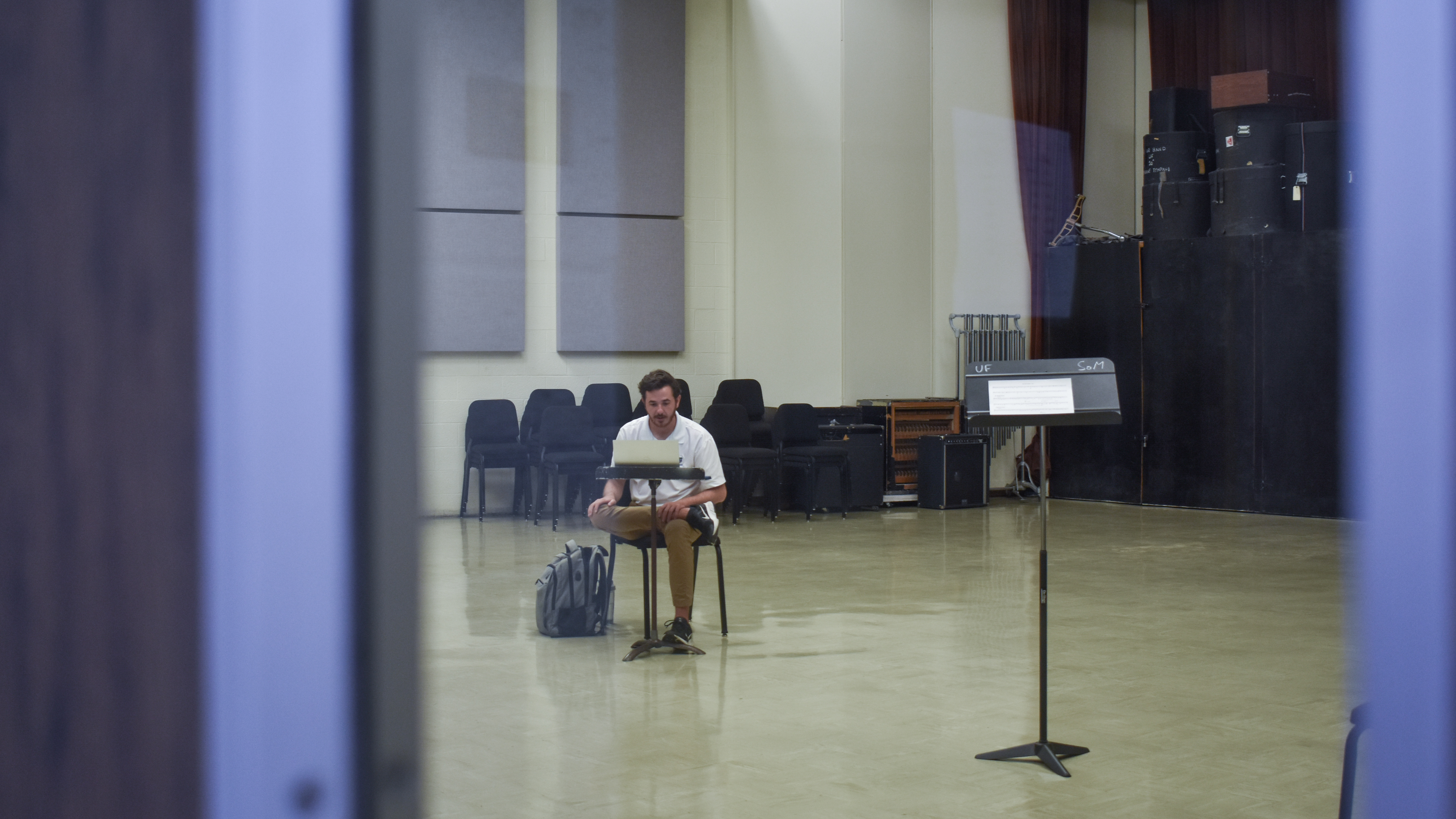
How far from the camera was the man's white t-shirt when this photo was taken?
4828mm

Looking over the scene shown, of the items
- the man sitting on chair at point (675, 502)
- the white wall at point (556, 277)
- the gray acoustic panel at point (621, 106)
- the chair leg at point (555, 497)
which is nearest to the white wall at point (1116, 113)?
the white wall at point (556, 277)

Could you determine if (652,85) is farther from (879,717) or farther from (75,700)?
(75,700)

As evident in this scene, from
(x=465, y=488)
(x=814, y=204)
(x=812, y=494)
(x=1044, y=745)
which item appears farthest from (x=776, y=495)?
(x=1044, y=745)

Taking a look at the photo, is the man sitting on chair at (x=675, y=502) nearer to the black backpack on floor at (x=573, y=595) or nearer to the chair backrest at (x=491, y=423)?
the black backpack on floor at (x=573, y=595)

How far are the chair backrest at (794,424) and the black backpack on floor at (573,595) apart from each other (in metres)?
4.02

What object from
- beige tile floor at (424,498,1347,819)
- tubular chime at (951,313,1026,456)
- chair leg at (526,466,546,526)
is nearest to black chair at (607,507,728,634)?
beige tile floor at (424,498,1347,819)

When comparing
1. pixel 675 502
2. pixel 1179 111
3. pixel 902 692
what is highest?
pixel 1179 111

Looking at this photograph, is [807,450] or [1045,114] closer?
[807,450]

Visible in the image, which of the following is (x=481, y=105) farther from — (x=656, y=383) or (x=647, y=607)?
(x=647, y=607)

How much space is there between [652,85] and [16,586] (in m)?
8.56

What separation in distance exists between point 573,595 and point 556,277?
15.0 ft

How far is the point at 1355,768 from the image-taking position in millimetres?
2451

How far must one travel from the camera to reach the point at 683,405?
911cm

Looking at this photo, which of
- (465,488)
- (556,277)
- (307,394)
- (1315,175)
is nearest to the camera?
(307,394)
